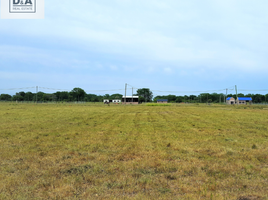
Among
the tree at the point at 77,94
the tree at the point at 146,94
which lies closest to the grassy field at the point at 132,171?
the tree at the point at 77,94

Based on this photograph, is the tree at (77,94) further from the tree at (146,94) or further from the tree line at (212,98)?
the tree line at (212,98)

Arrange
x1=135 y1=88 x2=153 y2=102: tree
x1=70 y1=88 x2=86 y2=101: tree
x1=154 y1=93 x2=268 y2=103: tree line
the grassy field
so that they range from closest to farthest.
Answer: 1. the grassy field
2. x1=154 y1=93 x2=268 y2=103: tree line
3. x1=70 y1=88 x2=86 y2=101: tree
4. x1=135 y1=88 x2=153 y2=102: tree

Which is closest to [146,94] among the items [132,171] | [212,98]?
[212,98]

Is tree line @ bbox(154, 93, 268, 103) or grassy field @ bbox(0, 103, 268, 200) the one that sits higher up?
tree line @ bbox(154, 93, 268, 103)

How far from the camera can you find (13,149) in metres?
7.64

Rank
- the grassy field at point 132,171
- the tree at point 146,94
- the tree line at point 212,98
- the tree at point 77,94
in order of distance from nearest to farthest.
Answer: the grassy field at point 132,171 → the tree line at point 212,98 → the tree at point 77,94 → the tree at point 146,94

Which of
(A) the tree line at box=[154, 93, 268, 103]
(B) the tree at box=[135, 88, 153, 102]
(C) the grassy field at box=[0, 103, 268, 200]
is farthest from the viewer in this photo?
(B) the tree at box=[135, 88, 153, 102]

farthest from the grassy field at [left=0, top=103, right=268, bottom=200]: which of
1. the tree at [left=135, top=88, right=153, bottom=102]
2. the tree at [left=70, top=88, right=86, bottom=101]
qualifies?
the tree at [left=135, top=88, right=153, bottom=102]

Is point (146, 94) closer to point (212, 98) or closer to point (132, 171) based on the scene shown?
point (212, 98)

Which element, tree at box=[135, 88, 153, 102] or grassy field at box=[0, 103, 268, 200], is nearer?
grassy field at box=[0, 103, 268, 200]

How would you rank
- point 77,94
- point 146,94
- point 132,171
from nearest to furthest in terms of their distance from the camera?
point 132,171
point 77,94
point 146,94

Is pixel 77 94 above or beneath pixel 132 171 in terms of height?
above

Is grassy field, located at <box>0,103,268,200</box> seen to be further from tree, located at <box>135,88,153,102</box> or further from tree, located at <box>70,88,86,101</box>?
tree, located at <box>135,88,153,102</box>

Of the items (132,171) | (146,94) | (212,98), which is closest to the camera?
(132,171)
